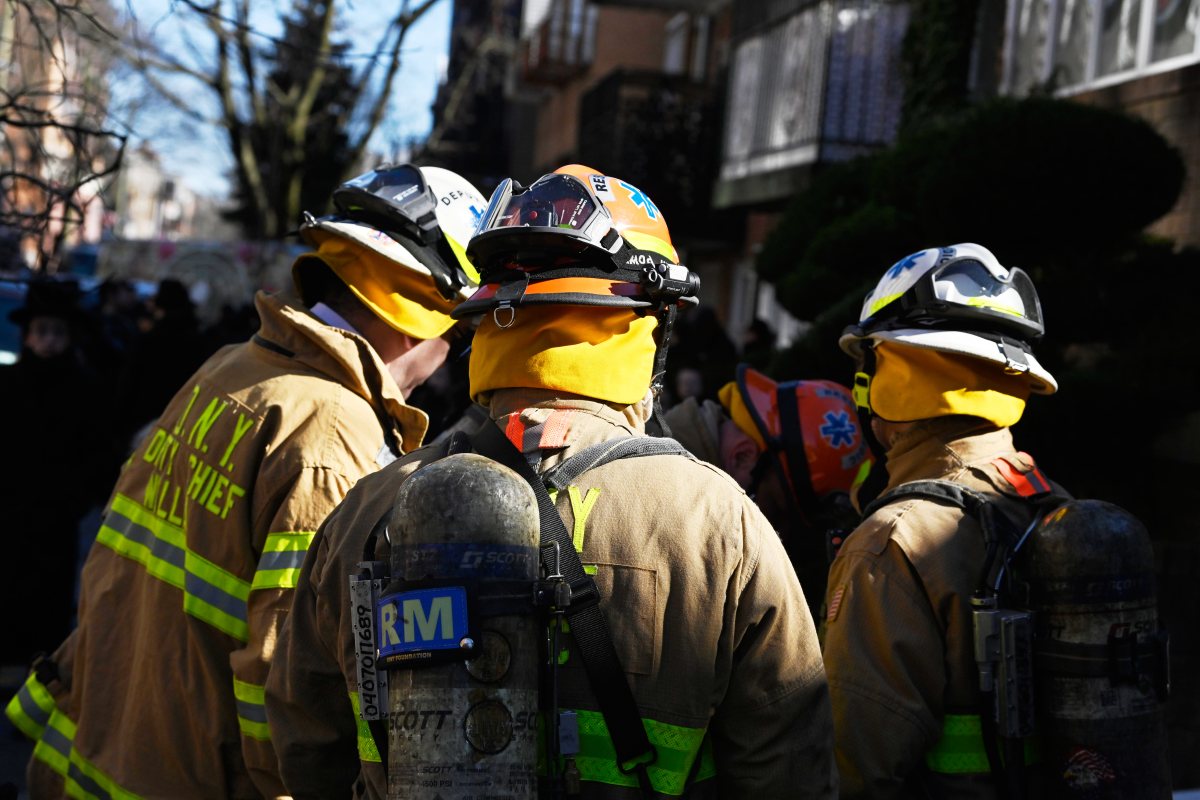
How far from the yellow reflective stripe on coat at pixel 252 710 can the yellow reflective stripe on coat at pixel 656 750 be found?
3.23 ft

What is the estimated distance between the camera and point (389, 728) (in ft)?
6.69

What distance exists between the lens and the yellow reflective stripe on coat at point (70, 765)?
10.1 ft

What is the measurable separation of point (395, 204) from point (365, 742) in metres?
1.57

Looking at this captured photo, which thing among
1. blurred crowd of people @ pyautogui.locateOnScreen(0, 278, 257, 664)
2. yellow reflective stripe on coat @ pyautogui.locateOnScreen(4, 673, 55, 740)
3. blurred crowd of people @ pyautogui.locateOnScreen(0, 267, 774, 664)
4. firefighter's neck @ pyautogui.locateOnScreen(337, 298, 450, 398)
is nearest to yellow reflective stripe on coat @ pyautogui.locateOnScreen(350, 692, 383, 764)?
firefighter's neck @ pyautogui.locateOnScreen(337, 298, 450, 398)

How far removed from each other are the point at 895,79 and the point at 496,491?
12853 mm

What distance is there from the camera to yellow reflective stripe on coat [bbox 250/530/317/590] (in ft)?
9.31

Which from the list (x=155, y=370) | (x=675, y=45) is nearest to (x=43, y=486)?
(x=155, y=370)

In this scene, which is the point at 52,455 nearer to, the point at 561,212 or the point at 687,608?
the point at 561,212

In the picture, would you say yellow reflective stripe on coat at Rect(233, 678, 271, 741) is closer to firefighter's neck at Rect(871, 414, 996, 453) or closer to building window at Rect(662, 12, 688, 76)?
firefighter's neck at Rect(871, 414, 996, 453)

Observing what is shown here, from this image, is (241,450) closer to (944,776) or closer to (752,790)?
(752,790)

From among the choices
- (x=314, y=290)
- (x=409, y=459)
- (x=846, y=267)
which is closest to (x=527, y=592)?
(x=409, y=459)

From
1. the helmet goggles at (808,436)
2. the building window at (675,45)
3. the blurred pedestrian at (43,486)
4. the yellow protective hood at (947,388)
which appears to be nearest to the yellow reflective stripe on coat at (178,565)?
the yellow protective hood at (947,388)

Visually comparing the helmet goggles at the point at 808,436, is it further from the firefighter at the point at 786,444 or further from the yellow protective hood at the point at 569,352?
the yellow protective hood at the point at 569,352

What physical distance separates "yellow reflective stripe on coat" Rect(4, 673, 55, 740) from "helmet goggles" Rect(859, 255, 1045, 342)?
2.39 metres
